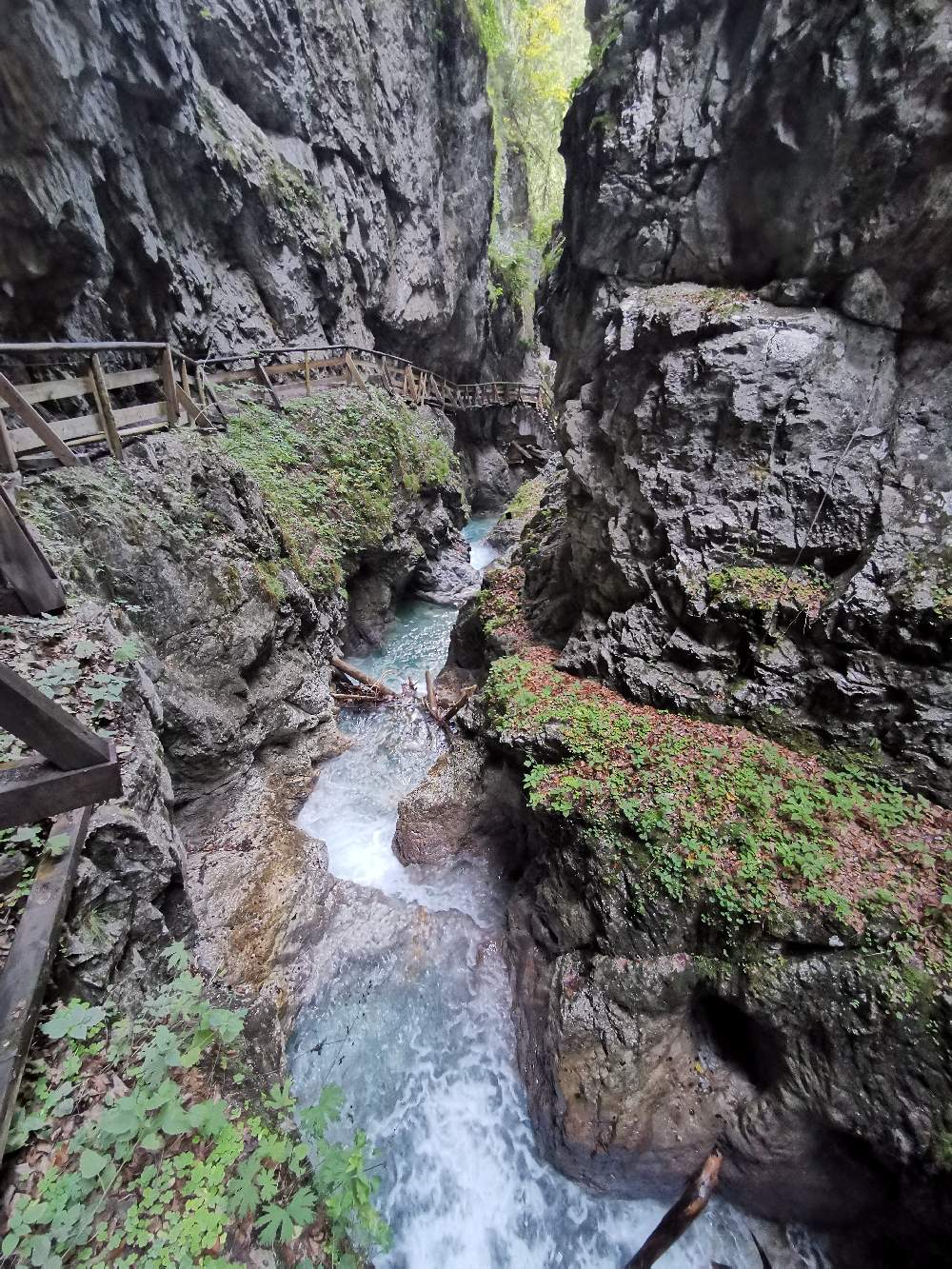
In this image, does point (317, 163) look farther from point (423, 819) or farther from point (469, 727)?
point (423, 819)

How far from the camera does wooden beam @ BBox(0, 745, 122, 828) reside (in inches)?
89.7

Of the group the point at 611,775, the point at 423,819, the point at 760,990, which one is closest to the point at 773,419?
the point at 611,775

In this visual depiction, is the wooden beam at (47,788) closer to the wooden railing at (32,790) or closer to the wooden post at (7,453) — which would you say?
the wooden railing at (32,790)

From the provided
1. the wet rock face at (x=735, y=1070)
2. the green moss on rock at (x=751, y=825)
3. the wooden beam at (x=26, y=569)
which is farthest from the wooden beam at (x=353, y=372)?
the wet rock face at (x=735, y=1070)

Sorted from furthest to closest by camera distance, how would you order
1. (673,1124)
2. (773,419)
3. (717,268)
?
(717,268) → (773,419) → (673,1124)

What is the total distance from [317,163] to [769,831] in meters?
21.2

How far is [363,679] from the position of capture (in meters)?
11.2

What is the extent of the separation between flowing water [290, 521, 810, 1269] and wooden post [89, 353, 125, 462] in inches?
254

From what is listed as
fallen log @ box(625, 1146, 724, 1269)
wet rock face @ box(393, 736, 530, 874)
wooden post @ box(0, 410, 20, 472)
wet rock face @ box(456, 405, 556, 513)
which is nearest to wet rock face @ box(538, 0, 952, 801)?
wet rock face @ box(393, 736, 530, 874)

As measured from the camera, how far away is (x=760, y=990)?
175 inches

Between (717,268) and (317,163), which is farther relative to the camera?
(317,163)

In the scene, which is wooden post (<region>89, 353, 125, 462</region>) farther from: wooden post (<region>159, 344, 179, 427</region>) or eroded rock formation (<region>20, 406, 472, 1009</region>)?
wooden post (<region>159, 344, 179, 427</region>)

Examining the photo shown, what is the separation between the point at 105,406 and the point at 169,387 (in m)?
1.91

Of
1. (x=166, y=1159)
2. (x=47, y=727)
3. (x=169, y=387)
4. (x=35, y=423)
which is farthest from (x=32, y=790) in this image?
(x=169, y=387)
